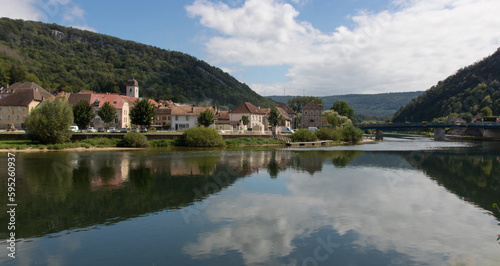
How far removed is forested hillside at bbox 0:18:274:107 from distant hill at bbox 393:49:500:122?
80.2 metres

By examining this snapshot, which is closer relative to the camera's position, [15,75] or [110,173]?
[110,173]

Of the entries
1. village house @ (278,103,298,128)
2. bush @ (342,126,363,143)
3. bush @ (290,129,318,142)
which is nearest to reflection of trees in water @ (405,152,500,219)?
bush @ (290,129,318,142)

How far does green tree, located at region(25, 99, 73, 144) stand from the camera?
5034 centimetres

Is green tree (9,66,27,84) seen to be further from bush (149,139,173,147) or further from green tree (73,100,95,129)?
bush (149,139,173,147)

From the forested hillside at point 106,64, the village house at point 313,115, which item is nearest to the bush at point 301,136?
the village house at point 313,115

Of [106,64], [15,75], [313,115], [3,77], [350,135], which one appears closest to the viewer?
[350,135]

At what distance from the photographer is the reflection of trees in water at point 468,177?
77.3ft

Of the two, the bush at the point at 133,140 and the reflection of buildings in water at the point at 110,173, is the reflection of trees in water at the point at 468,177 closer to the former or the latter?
the reflection of buildings in water at the point at 110,173

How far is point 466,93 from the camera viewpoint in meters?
134

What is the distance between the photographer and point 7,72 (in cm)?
10031

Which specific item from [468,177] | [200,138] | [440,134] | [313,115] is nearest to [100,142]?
[200,138]

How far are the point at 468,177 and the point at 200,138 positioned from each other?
3944cm

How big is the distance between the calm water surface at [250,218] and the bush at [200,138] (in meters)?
28.1

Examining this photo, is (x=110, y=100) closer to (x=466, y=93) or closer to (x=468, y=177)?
(x=468, y=177)
